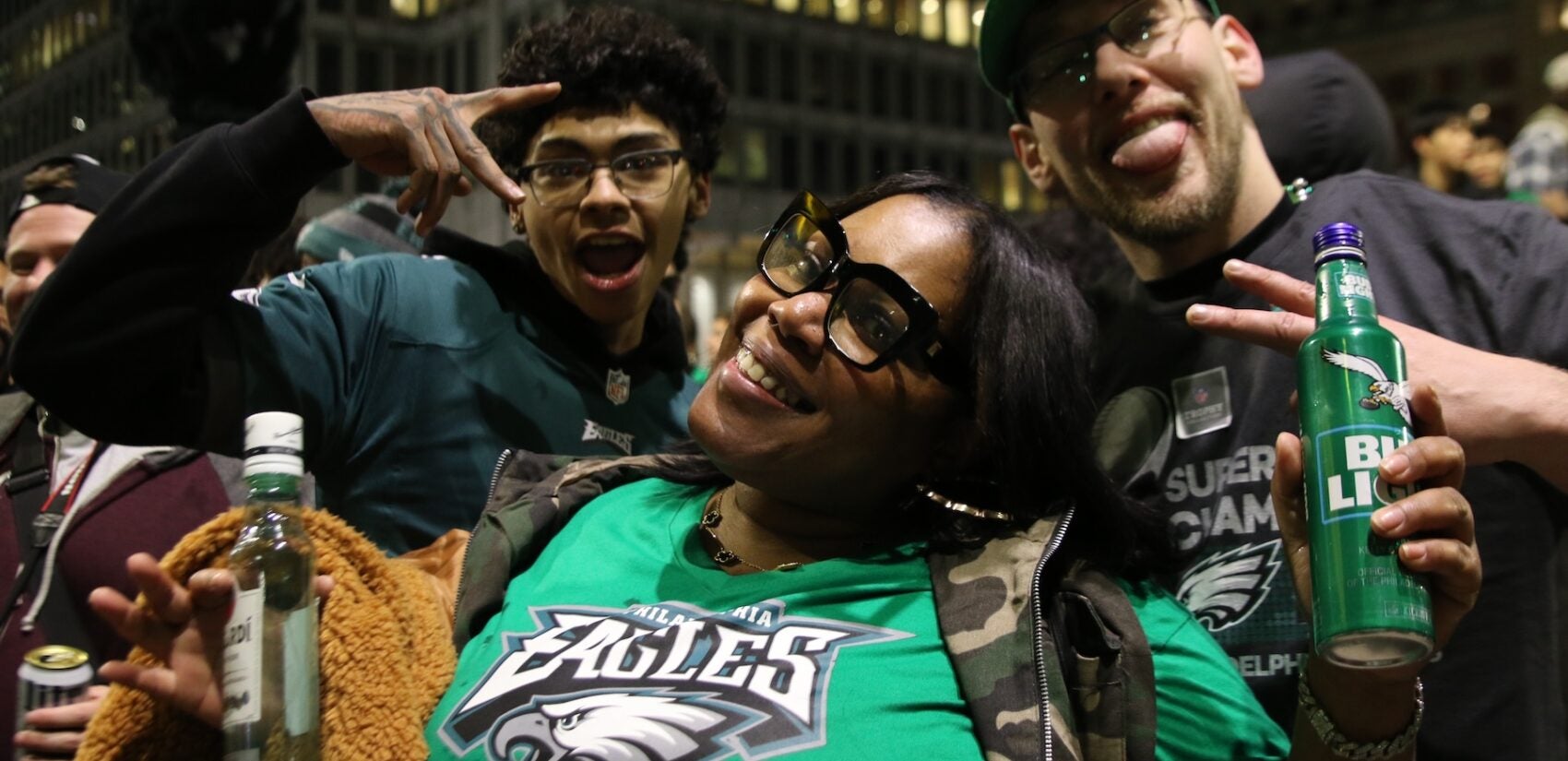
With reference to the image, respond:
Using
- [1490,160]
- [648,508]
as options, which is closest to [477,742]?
[648,508]

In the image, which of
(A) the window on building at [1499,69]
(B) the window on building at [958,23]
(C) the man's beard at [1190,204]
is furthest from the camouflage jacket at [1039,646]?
(A) the window on building at [1499,69]

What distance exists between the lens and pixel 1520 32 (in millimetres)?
40281

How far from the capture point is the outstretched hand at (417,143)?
222cm

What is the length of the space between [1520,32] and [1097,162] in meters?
44.7

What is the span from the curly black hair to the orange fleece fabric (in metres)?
1.39

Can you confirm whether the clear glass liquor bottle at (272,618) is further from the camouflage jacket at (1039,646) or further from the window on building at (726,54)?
the window on building at (726,54)

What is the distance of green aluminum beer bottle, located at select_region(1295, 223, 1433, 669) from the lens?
1.49 meters

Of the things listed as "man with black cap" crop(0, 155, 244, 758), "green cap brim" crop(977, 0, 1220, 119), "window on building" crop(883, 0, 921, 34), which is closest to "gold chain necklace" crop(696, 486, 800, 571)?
"green cap brim" crop(977, 0, 1220, 119)

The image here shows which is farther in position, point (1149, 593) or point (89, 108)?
point (89, 108)

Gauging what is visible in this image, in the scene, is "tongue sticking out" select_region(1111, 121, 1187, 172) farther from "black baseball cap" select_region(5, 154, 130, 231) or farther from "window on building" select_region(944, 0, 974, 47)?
"window on building" select_region(944, 0, 974, 47)

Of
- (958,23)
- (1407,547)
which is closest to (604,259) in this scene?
(1407,547)

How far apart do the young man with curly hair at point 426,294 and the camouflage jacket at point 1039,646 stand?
1.88ft

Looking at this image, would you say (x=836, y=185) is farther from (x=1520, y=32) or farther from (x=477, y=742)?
(x=477, y=742)

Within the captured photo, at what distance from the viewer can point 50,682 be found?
1929 millimetres
